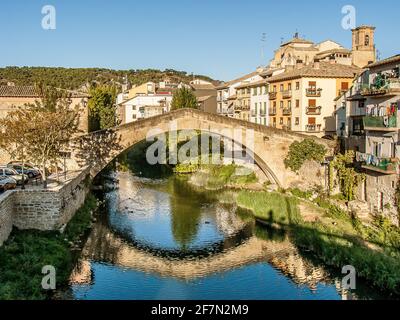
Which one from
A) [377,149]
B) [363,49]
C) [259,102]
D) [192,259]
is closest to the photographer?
[192,259]

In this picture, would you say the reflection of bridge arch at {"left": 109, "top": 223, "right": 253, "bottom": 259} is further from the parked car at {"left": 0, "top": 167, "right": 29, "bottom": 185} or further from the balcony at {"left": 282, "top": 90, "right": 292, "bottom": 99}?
the balcony at {"left": 282, "top": 90, "right": 292, "bottom": 99}

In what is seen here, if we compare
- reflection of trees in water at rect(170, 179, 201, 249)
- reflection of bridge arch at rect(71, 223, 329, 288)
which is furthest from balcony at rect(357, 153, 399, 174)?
reflection of trees in water at rect(170, 179, 201, 249)

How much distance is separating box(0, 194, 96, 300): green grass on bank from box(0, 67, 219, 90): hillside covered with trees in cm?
8049

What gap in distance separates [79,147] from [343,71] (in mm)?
21575

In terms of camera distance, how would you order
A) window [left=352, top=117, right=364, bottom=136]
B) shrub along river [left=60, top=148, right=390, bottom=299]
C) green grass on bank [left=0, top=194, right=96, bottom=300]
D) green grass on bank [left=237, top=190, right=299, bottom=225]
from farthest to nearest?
window [left=352, top=117, right=364, bottom=136] → green grass on bank [left=237, top=190, right=299, bottom=225] → shrub along river [left=60, top=148, right=390, bottom=299] → green grass on bank [left=0, top=194, right=96, bottom=300]

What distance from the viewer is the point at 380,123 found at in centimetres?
2502

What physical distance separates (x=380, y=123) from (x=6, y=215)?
1678cm

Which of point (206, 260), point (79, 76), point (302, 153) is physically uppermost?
point (79, 76)

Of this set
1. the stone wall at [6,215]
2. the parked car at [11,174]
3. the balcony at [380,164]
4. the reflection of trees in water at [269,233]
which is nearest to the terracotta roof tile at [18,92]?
the parked car at [11,174]

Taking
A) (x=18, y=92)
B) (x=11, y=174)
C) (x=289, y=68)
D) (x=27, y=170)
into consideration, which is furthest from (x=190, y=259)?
(x=289, y=68)

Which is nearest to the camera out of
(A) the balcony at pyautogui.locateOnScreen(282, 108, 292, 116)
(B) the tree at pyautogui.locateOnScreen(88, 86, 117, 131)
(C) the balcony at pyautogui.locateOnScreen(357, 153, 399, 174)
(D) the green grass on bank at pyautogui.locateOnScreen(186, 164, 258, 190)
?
(C) the balcony at pyautogui.locateOnScreen(357, 153, 399, 174)

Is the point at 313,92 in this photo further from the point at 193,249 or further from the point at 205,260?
the point at 205,260

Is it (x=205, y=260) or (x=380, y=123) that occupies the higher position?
(x=380, y=123)

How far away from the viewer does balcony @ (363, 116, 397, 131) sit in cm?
2386
